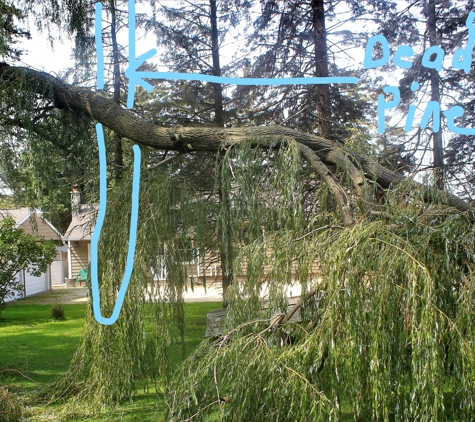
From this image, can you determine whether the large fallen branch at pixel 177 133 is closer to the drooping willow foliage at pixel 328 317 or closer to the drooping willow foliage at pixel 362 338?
the drooping willow foliage at pixel 328 317

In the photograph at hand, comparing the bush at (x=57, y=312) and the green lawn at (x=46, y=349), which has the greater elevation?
the bush at (x=57, y=312)

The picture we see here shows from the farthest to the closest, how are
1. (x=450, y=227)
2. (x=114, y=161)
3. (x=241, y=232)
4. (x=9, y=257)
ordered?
1. (x=9, y=257)
2. (x=114, y=161)
3. (x=241, y=232)
4. (x=450, y=227)

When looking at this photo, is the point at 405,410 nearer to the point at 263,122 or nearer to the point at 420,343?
the point at 420,343

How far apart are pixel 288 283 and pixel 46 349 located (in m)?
5.91

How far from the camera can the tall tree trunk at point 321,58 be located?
7.54 meters

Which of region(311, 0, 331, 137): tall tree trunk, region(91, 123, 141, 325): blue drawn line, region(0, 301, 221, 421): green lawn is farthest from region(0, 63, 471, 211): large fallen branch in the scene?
region(311, 0, 331, 137): tall tree trunk

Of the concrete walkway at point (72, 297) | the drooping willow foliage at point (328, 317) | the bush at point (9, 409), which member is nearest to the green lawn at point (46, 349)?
the bush at point (9, 409)

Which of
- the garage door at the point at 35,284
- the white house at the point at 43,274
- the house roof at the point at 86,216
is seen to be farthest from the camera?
the garage door at the point at 35,284

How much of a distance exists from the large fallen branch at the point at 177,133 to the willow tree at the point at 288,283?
1 centimetres

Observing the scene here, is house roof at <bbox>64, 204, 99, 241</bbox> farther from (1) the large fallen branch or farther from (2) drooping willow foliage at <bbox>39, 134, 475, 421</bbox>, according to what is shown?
(2) drooping willow foliage at <bbox>39, 134, 475, 421</bbox>

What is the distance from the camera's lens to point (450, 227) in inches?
117

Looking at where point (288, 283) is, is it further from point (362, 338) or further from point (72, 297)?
point (72, 297)

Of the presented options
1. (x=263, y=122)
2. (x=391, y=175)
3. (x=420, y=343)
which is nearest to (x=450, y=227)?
(x=420, y=343)

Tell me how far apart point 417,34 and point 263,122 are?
2859mm
